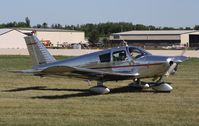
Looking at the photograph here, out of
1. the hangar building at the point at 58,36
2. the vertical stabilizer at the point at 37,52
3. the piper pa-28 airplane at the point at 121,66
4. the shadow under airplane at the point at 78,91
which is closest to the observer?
the shadow under airplane at the point at 78,91

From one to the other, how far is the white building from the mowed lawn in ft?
281

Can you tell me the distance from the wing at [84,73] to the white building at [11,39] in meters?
88.0

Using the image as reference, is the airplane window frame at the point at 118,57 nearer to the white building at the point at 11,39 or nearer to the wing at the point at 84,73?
the wing at the point at 84,73

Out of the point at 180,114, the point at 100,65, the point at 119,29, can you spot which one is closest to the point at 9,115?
the point at 180,114

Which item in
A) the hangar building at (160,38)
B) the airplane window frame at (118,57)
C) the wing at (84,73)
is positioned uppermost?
the airplane window frame at (118,57)

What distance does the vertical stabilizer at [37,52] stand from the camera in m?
16.9

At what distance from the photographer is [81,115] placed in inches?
432

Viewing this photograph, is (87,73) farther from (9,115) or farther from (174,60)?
(9,115)

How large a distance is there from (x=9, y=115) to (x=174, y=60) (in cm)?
663

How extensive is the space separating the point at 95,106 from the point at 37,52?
529cm

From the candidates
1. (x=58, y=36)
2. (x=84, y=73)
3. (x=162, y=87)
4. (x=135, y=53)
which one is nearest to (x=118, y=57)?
(x=135, y=53)

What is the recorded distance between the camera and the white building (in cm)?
10231

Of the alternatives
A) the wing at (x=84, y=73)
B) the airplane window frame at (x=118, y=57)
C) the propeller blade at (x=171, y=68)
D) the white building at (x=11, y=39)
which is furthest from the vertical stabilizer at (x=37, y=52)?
the white building at (x=11, y=39)

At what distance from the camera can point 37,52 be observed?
55.8 ft
